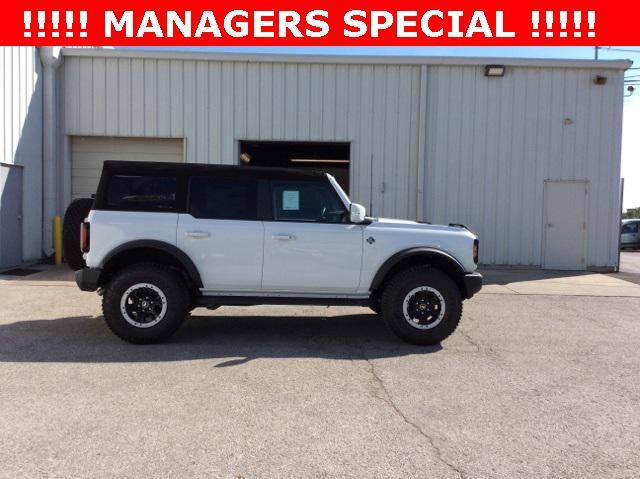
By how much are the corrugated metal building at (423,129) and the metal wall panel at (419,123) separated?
3 centimetres

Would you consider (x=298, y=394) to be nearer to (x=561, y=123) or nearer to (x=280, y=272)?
(x=280, y=272)

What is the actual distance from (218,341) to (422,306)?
7.61 feet

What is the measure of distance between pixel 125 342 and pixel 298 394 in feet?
8.11

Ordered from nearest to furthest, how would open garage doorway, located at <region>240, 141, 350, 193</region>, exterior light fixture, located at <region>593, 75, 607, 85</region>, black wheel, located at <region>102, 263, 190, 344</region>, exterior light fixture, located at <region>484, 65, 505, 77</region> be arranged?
black wheel, located at <region>102, 263, 190, 344</region> < exterior light fixture, located at <region>484, 65, 505, 77</region> < exterior light fixture, located at <region>593, 75, 607, 85</region> < open garage doorway, located at <region>240, 141, 350, 193</region>

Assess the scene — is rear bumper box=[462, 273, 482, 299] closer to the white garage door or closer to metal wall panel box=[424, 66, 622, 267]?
metal wall panel box=[424, 66, 622, 267]

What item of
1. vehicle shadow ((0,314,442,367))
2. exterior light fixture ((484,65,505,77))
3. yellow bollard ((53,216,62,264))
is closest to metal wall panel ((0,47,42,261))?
yellow bollard ((53,216,62,264))

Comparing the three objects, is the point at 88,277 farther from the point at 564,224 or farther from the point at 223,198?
the point at 564,224

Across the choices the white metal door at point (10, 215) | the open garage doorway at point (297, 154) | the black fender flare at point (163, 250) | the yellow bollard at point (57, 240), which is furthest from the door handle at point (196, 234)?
the yellow bollard at point (57, 240)

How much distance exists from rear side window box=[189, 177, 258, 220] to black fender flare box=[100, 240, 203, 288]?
1.47 ft

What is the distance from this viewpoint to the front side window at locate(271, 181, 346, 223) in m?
5.63

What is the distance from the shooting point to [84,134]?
1261 centimetres

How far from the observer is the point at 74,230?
579cm

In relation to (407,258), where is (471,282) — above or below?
below

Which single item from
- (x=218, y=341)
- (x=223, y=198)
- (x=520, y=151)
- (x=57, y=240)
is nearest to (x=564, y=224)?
(x=520, y=151)
